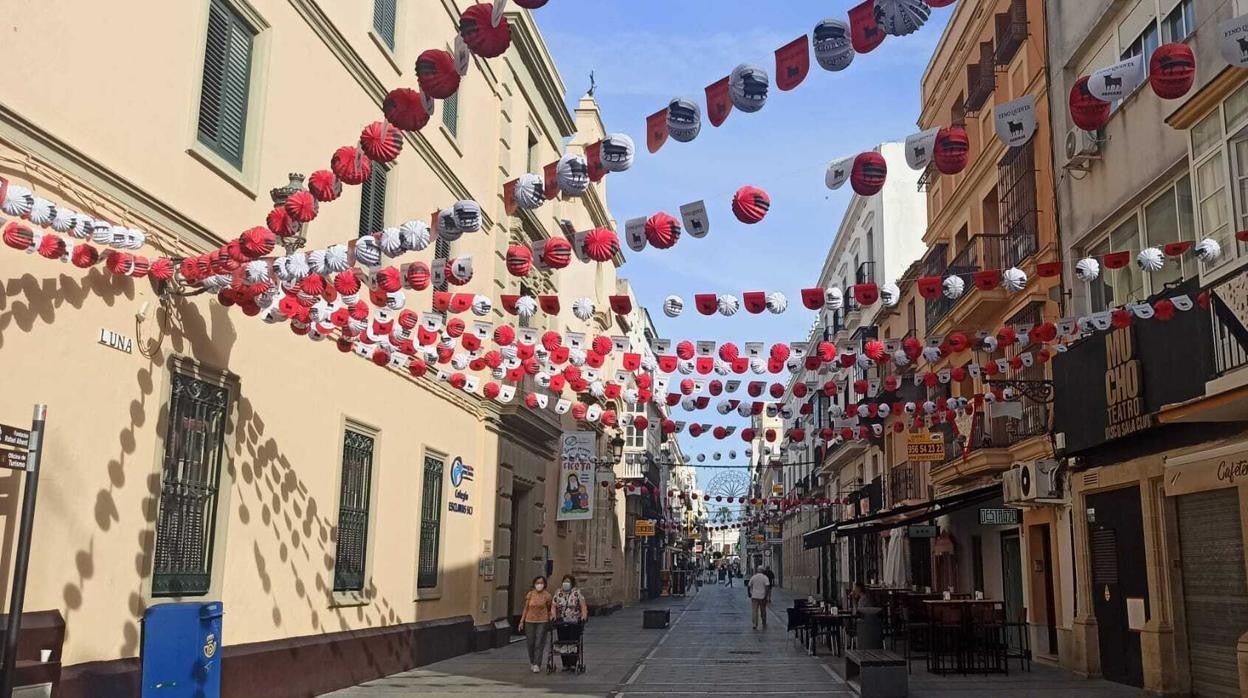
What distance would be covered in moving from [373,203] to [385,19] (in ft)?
9.47

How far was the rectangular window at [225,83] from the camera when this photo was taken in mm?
11008

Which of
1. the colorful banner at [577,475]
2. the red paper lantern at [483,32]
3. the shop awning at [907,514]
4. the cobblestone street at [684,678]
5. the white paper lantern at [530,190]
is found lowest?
the cobblestone street at [684,678]

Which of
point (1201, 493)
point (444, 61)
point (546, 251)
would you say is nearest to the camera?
point (444, 61)

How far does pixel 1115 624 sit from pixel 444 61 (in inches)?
525

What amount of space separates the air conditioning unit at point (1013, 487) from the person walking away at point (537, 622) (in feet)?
27.0

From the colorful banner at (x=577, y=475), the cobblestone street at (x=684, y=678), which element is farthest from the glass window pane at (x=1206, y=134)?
the colorful banner at (x=577, y=475)

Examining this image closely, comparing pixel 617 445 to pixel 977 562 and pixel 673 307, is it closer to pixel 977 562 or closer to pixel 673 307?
pixel 977 562

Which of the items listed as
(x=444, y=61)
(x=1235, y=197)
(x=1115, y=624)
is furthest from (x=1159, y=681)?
(x=444, y=61)

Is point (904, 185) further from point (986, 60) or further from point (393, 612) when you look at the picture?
point (393, 612)

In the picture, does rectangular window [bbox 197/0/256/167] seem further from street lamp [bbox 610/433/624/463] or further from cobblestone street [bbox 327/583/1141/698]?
street lamp [bbox 610/433/624/463]

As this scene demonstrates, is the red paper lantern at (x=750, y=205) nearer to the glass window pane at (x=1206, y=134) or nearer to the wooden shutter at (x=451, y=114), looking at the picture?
the glass window pane at (x=1206, y=134)

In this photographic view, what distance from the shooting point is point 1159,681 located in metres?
13.8

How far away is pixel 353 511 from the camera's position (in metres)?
14.9

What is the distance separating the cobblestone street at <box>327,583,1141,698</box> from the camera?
1420 cm
